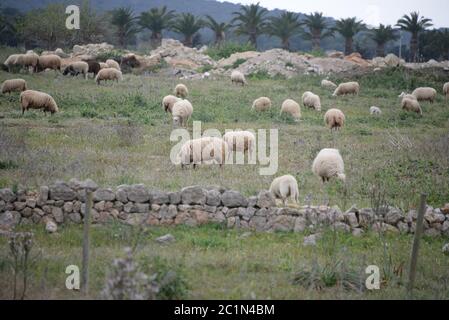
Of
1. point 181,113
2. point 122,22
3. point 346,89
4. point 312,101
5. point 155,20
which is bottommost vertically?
point 181,113

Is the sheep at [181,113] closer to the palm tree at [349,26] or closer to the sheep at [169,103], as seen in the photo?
the sheep at [169,103]

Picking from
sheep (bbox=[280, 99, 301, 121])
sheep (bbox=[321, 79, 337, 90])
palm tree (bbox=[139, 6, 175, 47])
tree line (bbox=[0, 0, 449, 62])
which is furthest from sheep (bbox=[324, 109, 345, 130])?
palm tree (bbox=[139, 6, 175, 47])

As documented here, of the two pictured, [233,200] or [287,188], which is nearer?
[233,200]

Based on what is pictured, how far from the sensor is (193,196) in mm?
10422

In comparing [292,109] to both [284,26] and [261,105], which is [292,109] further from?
[284,26]

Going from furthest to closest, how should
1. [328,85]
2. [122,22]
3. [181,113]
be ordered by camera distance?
[122,22], [328,85], [181,113]

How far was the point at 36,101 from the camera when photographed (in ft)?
69.6

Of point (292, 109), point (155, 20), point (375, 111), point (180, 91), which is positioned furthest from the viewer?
point (155, 20)

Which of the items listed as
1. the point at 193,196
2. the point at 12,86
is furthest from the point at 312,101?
the point at 193,196

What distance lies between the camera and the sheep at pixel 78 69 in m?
33.8

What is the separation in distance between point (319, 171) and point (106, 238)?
5.52m

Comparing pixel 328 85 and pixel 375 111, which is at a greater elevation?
pixel 328 85

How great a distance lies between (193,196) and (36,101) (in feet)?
40.8
